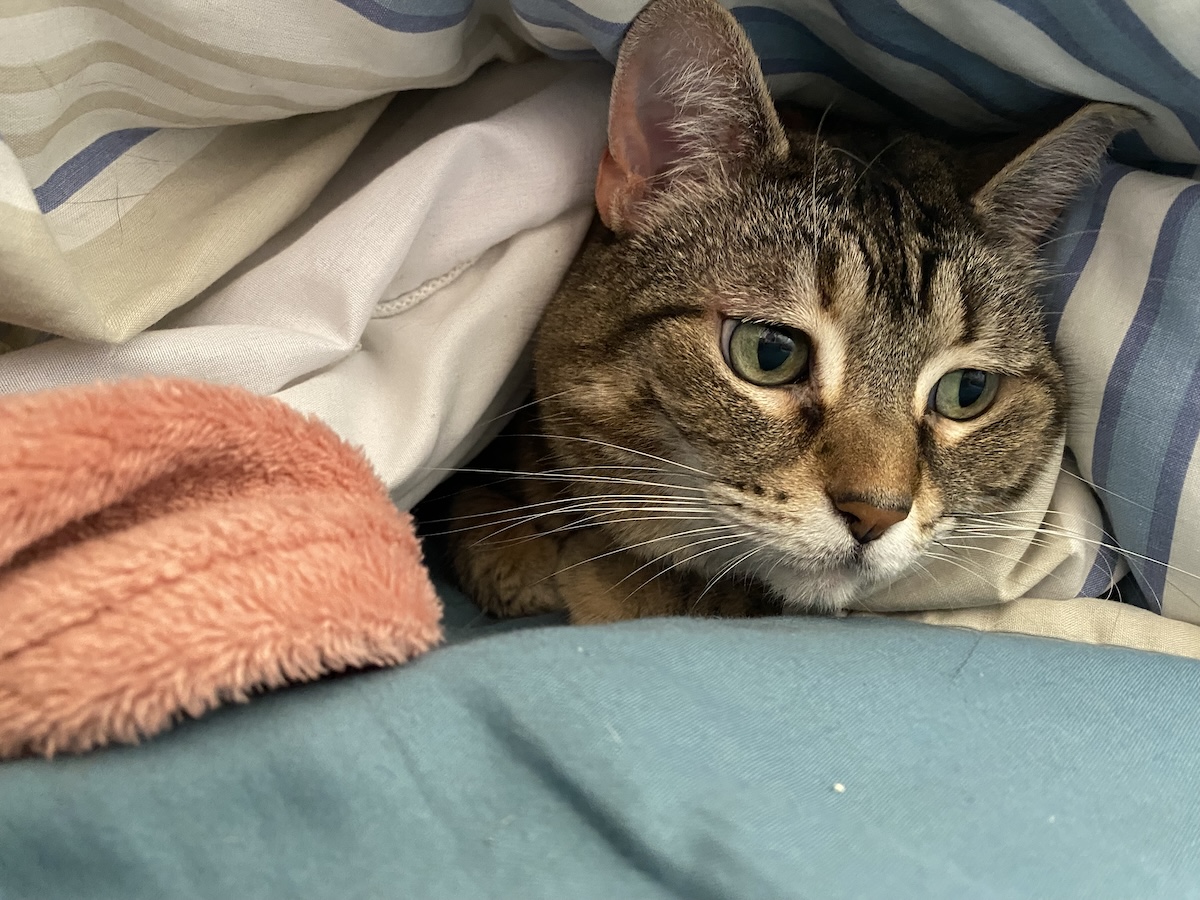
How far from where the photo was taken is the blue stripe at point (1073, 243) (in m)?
1.05

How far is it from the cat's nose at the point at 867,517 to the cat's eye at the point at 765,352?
175 mm

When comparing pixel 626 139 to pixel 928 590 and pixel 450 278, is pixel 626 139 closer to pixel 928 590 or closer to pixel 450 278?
pixel 450 278

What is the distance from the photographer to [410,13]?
91 centimetres

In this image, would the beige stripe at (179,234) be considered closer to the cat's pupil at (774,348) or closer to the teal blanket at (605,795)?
the teal blanket at (605,795)

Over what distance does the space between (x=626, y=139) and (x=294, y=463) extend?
57 centimetres

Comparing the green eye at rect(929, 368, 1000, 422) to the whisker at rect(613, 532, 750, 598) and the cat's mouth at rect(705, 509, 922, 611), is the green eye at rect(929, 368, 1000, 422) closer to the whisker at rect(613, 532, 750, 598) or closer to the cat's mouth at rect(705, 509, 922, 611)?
the cat's mouth at rect(705, 509, 922, 611)

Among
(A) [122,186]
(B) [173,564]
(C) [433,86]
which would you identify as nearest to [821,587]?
(B) [173,564]

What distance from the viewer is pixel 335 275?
94cm

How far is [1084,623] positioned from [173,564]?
943mm

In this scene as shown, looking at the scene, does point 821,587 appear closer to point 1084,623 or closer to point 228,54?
point 1084,623

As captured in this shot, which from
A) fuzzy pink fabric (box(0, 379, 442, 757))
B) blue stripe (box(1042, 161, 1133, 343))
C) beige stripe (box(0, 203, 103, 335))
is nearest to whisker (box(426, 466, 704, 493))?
fuzzy pink fabric (box(0, 379, 442, 757))

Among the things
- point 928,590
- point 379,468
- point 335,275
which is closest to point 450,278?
point 335,275

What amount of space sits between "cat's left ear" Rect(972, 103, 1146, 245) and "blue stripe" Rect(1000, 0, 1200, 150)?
0.20ft

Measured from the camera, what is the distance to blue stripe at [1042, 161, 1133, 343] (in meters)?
1.05
